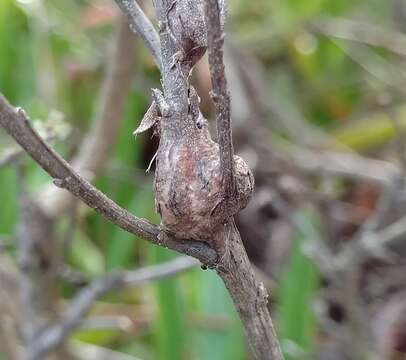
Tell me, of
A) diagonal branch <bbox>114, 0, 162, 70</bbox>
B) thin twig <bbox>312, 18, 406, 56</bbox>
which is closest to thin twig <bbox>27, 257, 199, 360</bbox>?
diagonal branch <bbox>114, 0, 162, 70</bbox>

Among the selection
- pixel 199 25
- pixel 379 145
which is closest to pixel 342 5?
pixel 379 145

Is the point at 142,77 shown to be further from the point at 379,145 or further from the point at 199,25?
the point at 199,25

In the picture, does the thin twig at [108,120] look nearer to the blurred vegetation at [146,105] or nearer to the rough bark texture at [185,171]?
the blurred vegetation at [146,105]

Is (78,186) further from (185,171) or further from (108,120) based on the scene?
(108,120)

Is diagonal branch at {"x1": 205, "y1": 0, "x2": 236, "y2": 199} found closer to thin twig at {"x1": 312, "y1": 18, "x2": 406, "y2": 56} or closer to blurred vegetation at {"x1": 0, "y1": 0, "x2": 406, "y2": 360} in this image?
blurred vegetation at {"x1": 0, "y1": 0, "x2": 406, "y2": 360}

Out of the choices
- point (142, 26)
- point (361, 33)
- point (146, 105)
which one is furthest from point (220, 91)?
point (361, 33)

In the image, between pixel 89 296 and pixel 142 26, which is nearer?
pixel 142 26

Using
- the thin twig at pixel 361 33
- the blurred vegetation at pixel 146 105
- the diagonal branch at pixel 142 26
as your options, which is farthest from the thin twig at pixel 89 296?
the thin twig at pixel 361 33
